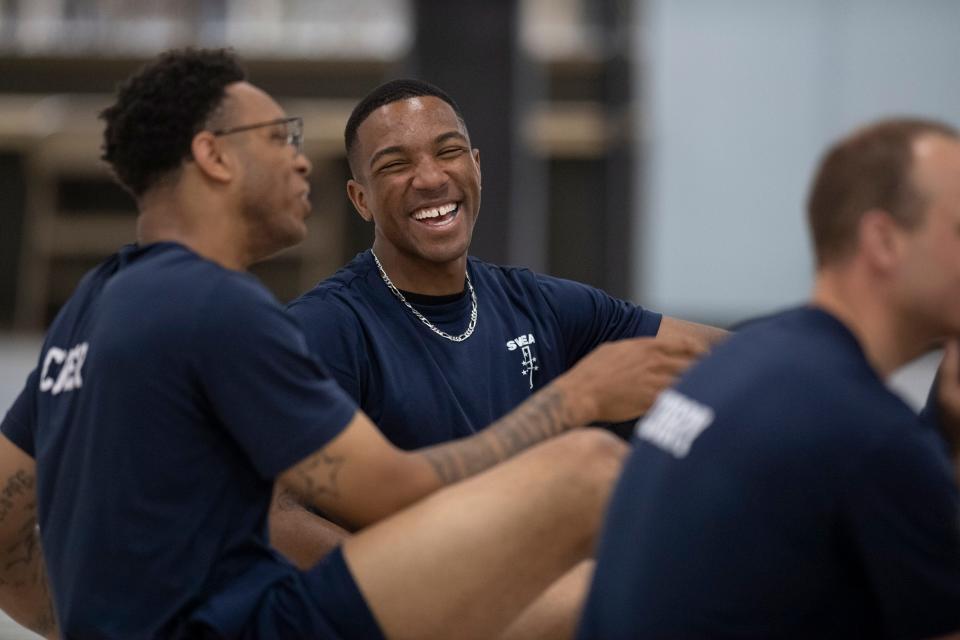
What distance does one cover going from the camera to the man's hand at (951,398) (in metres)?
1.81

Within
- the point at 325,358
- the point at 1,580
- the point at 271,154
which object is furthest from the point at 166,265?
the point at 1,580

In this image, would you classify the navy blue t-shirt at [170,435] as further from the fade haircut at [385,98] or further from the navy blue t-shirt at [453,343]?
the fade haircut at [385,98]

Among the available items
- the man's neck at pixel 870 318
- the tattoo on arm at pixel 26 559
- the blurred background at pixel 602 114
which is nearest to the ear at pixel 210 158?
the tattoo on arm at pixel 26 559

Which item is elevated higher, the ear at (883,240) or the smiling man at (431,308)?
the ear at (883,240)

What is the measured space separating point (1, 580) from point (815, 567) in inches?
58.0

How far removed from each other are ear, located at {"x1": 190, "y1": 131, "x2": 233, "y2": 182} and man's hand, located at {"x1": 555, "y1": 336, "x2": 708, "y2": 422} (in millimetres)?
586

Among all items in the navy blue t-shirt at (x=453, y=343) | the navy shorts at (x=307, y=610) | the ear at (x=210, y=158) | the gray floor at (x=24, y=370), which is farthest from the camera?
the gray floor at (x=24, y=370)

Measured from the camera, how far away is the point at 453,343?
2.64m

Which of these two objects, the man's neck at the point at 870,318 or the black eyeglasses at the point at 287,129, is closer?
the man's neck at the point at 870,318

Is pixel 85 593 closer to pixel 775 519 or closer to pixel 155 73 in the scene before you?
pixel 155 73

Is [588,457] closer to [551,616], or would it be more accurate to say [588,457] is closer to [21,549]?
[551,616]

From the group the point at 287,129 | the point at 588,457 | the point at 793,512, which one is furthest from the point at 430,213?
the point at 793,512

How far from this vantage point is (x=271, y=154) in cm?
208

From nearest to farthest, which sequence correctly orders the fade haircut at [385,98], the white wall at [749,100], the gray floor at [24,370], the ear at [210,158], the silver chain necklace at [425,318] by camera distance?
1. the ear at [210,158]
2. the silver chain necklace at [425,318]
3. the fade haircut at [385,98]
4. the gray floor at [24,370]
5. the white wall at [749,100]
